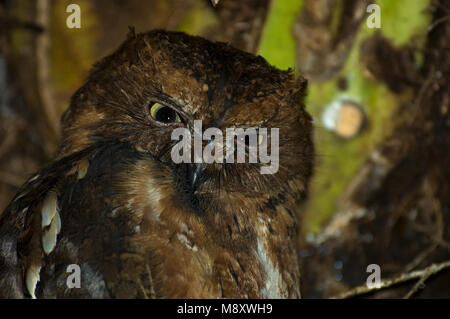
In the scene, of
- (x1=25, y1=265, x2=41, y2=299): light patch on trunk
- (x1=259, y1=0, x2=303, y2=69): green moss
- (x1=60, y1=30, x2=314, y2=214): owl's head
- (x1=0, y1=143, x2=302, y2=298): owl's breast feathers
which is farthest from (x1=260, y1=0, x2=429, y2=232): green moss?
(x1=25, y1=265, x2=41, y2=299): light patch on trunk

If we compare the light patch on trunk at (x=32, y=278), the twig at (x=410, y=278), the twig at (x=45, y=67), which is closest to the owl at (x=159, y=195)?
the light patch on trunk at (x=32, y=278)

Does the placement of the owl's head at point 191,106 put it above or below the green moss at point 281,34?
below

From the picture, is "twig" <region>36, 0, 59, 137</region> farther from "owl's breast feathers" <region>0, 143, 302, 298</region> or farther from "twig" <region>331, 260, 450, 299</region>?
"twig" <region>331, 260, 450, 299</region>

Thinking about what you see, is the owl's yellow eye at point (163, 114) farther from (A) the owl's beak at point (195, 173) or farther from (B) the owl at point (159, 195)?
(A) the owl's beak at point (195, 173)

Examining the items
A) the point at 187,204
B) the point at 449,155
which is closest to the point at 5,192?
the point at 187,204

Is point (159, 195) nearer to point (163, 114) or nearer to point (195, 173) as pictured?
point (195, 173)
